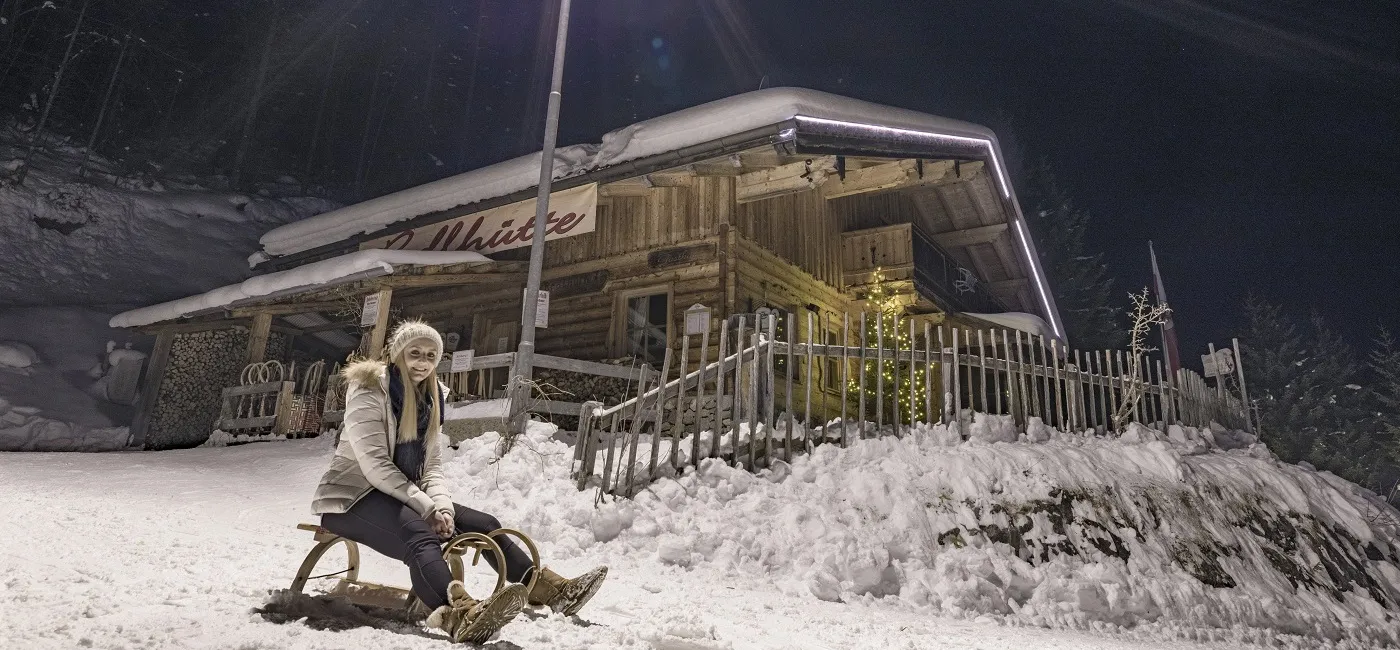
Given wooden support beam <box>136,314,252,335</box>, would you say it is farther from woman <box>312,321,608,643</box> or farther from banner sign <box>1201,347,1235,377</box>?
banner sign <box>1201,347,1235,377</box>

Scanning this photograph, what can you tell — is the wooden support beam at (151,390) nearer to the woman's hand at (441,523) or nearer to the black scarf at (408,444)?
the black scarf at (408,444)

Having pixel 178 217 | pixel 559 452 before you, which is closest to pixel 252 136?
pixel 178 217

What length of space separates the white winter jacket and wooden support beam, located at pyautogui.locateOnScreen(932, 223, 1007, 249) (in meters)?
16.6

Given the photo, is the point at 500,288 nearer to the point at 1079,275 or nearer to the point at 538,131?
the point at 1079,275

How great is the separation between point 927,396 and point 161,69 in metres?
37.9

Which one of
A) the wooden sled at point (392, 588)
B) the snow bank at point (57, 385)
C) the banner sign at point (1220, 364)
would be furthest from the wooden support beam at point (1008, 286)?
the snow bank at point (57, 385)

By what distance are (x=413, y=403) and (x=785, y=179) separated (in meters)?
9.21

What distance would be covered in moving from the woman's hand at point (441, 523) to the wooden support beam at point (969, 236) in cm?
1662

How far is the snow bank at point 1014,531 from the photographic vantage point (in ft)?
18.6

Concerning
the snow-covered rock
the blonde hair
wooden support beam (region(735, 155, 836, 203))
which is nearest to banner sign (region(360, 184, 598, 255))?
wooden support beam (region(735, 155, 836, 203))

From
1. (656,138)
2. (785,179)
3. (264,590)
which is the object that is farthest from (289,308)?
(264,590)

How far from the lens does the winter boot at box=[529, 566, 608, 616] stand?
12.0 feet

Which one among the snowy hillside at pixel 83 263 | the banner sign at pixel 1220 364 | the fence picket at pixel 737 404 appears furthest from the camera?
the snowy hillside at pixel 83 263

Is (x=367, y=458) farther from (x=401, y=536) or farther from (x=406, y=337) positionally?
(x=406, y=337)
